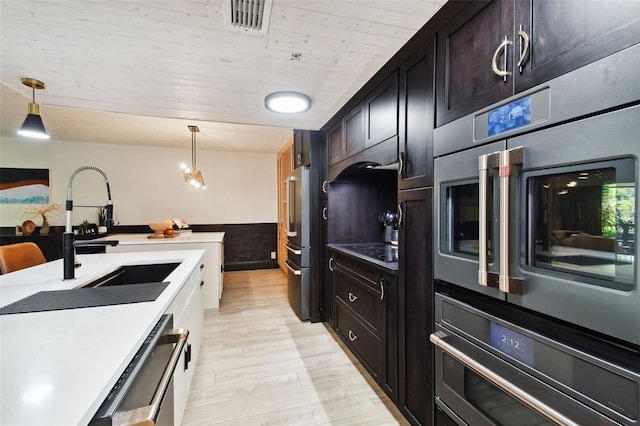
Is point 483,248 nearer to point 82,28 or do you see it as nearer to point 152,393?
point 152,393

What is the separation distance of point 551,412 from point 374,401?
4.34 ft

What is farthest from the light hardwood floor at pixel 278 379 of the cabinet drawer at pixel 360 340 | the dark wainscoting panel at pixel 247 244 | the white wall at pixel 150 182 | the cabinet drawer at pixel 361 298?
the white wall at pixel 150 182

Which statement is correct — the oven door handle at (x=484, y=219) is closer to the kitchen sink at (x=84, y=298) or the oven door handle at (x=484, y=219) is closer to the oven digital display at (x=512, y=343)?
the oven digital display at (x=512, y=343)

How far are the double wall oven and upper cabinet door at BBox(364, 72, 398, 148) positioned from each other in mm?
597

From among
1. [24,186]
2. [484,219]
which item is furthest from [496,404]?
[24,186]

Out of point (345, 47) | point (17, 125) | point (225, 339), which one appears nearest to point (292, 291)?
point (225, 339)

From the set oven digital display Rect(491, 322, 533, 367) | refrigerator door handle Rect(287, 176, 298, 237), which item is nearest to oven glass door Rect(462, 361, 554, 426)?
oven digital display Rect(491, 322, 533, 367)

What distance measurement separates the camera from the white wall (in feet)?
16.4

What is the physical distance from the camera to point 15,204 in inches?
192

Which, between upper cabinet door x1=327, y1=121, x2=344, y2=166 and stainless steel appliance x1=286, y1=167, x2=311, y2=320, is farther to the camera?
stainless steel appliance x1=286, y1=167, x2=311, y2=320

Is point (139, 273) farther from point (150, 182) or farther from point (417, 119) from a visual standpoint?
point (150, 182)

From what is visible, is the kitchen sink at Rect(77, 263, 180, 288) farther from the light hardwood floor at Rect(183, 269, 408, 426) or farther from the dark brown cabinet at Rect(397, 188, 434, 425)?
the dark brown cabinet at Rect(397, 188, 434, 425)

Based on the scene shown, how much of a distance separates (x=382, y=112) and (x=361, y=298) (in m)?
1.43

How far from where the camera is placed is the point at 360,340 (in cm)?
222
